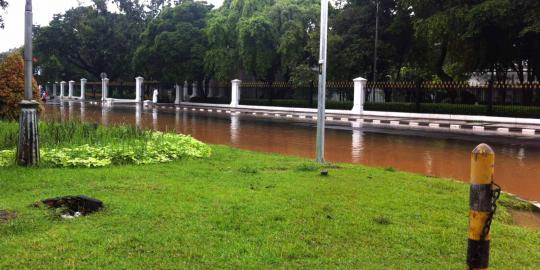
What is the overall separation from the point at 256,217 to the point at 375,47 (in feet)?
86.5

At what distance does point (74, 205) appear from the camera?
5.23m

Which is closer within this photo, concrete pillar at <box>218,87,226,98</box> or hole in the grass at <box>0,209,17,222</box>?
hole in the grass at <box>0,209,17,222</box>

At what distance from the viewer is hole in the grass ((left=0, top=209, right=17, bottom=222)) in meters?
4.76

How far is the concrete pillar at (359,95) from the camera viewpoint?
30.9 m

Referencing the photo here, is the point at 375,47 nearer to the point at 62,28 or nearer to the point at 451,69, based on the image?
the point at 451,69

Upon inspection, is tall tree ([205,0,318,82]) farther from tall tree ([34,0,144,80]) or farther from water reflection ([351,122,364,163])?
tall tree ([34,0,144,80])

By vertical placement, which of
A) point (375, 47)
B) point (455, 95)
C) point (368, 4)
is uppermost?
point (368, 4)

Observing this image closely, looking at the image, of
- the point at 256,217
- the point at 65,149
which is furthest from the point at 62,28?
the point at 256,217

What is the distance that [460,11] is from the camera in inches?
931

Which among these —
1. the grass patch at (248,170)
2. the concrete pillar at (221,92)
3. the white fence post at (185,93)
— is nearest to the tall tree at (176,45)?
the concrete pillar at (221,92)

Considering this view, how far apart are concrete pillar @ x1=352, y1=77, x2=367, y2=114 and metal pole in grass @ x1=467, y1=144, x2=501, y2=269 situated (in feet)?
92.2

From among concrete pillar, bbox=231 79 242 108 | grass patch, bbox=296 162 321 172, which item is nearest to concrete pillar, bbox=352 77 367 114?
concrete pillar, bbox=231 79 242 108

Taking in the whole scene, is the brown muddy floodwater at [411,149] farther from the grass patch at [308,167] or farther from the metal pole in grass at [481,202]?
the metal pole in grass at [481,202]

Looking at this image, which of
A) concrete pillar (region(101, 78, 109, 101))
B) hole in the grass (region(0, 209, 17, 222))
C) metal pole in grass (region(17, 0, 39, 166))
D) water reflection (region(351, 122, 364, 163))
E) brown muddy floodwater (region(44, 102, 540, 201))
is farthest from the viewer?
concrete pillar (region(101, 78, 109, 101))
